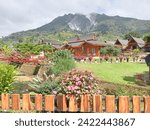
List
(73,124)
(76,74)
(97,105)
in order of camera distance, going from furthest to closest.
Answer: (76,74)
(97,105)
(73,124)

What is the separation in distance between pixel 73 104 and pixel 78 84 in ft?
3.90

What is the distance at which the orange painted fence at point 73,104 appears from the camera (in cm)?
724

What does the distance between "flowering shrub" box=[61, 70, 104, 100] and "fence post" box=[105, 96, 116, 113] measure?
1.31m

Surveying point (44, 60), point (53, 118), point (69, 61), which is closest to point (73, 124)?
point (53, 118)

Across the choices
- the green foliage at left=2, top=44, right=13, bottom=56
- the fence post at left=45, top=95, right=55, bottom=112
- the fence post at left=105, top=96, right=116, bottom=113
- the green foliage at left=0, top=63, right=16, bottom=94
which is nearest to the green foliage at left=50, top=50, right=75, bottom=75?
the green foliage at left=2, top=44, right=13, bottom=56

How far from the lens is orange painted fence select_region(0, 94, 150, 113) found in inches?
285

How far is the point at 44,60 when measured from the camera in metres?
37.5

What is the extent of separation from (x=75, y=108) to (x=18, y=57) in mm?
30541

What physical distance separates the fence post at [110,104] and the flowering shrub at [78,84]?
1314 mm

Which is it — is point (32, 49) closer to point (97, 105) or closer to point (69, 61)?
point (69, 61)

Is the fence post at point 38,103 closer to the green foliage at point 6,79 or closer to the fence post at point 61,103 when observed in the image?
the fence post at point 61,103

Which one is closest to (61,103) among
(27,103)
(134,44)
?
(27,103)

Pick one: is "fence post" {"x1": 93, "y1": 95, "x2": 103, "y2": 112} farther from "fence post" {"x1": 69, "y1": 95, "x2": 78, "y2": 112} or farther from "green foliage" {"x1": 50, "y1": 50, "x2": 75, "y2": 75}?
"green foliage" {"x1": 50, "y1": 50, "x2": 75, "y2": 75}

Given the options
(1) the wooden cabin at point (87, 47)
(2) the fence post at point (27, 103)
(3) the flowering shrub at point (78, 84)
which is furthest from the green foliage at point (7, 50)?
(2) the fence post at point (27, 103)
